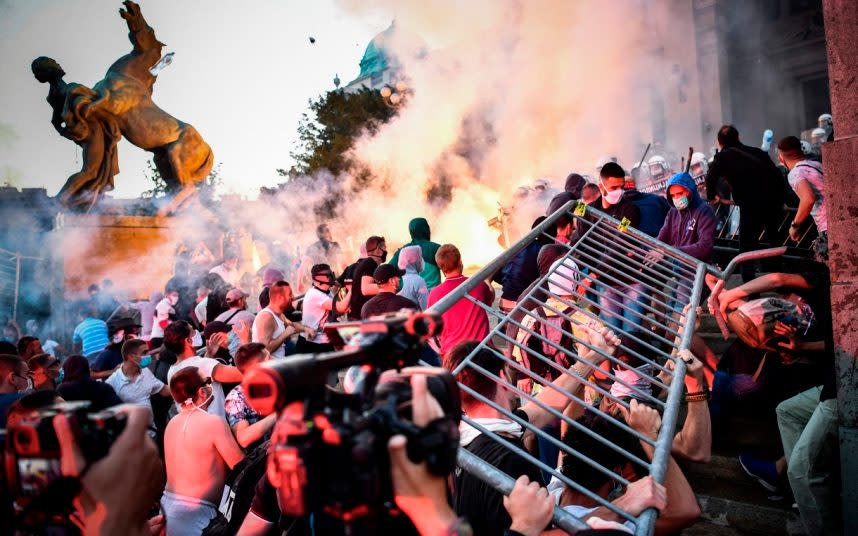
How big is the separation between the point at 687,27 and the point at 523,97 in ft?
19.3

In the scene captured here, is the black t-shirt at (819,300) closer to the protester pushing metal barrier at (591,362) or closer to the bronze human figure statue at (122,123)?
the protester pushing metal barrier at (591,362)

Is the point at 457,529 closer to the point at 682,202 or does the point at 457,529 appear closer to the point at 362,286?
the point at 682,202

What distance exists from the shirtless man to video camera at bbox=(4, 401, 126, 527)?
7.38 feet

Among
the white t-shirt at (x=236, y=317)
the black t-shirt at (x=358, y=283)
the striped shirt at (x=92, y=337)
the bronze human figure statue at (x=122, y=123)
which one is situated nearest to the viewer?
the black t-shirt at (x=358, y=283)

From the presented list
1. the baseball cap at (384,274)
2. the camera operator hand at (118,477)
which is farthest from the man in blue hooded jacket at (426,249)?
the camera operator hand at (118,477)

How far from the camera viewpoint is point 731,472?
15.3 feet

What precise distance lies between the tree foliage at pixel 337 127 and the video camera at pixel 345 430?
2404cm

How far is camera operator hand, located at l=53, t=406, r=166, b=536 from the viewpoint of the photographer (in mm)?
1715

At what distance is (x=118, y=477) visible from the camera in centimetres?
188

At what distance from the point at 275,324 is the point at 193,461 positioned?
9.50 ft

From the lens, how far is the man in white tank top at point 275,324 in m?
6.67

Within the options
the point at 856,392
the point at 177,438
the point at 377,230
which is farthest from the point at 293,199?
the point at 856,392

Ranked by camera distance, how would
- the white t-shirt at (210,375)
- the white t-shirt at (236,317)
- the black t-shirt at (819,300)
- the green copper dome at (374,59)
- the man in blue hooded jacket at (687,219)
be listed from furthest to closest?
the green copper dome at (374,59) < the white t-shirt at (236,317) < the man in blue hooded jacket at (687,219) < the white t-shirt at (210,375) < the black t-shirt at (819,300)

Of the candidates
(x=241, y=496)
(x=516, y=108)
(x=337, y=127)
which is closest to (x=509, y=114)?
(x=516, y=108)
